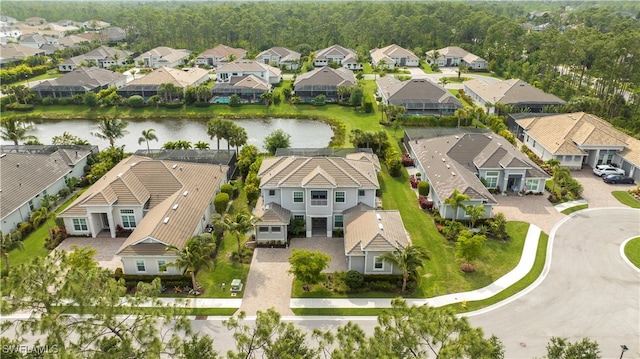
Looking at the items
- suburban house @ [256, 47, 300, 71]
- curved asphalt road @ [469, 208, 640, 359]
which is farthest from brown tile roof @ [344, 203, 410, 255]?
suburban house @ [256, 47, 300, 71]

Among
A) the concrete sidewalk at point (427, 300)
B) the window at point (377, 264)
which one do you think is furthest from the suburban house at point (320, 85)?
the concrete sidewalk at point (427, 300)

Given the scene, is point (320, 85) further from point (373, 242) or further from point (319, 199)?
point (373, 242)

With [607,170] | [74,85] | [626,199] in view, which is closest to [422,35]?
[607,170]

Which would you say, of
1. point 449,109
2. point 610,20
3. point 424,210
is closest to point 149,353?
A: point 424,210

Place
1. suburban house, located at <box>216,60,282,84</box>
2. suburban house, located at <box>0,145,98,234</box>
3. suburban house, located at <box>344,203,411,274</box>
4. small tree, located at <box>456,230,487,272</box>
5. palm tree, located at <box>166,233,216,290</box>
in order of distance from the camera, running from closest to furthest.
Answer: palm tree, located at <box>166,233,216,290</box>, suburban house, located at <box>344,203,411,274</box>, small tree, located at <box>456,230,487,272</box>, suburban house, located at <box>0,145,98,234</box>, suburban house, located at <box>216,60,282,84</box>

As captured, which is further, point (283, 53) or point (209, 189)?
point (283, 53)

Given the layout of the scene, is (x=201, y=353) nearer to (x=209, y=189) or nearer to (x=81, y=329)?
(x=81, y=329)

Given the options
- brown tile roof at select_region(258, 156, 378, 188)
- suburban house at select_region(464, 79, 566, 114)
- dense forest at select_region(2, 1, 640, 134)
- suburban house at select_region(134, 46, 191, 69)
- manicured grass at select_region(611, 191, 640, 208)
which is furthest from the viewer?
suburban house at select_region(134, 46, 191, 69)

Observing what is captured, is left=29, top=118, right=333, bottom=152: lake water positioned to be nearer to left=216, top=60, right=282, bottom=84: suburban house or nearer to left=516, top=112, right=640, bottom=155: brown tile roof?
left=216, top=60, right=282, bottom=84: suburban house
